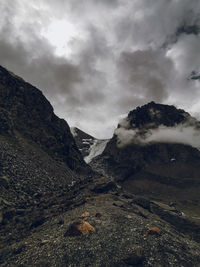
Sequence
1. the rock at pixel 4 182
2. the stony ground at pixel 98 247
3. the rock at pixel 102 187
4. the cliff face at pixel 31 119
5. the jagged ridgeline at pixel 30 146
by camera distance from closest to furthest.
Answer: the stony ground at pixel 98 247 < the rock at pixel 4 182 < the jagged ridgeline at pixel 30 146 < the rock at pixel 102 187 < the cliff face at pixel 31 119

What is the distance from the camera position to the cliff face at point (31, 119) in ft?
249

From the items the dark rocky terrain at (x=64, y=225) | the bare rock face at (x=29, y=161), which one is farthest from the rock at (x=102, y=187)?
the bare rock face at (x=29, y=161)

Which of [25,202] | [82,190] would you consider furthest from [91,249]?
[82,190]

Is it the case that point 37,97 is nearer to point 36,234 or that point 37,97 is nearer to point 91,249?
point 36,234

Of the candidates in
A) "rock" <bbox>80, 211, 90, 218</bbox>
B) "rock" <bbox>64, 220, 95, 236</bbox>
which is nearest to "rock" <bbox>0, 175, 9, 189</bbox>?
"rock" <bbox>80, 211, 90, 218</bbox>

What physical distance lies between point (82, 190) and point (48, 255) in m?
34.6

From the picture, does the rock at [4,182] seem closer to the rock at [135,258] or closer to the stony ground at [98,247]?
the stony ground at [98,247]

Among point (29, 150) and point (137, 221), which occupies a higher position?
point (29, 150)

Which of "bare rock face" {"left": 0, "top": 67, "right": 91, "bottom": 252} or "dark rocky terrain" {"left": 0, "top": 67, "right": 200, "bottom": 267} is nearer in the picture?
"dark rocky terrain" {"left": 0, "top": 67, "right": 200, "bottom": 267}

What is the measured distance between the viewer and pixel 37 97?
344 feet

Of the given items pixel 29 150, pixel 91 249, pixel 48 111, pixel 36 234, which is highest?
pixel 48 111

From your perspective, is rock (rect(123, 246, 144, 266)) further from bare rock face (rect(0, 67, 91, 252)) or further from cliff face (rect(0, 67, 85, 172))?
cliff face (rect(0, 67, 85, 172))

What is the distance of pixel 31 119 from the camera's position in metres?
87.9

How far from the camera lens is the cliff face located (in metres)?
75.8
